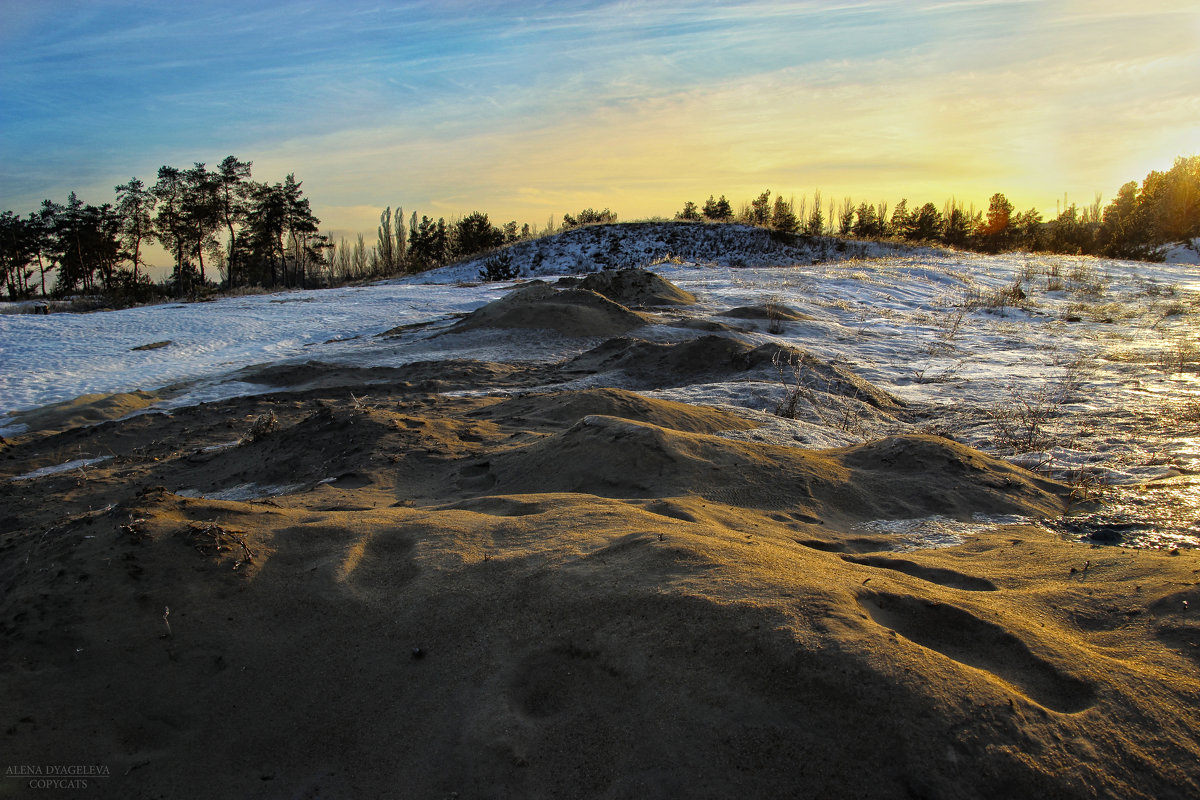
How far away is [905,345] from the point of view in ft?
29.0

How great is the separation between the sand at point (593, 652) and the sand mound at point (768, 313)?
6.96 metres

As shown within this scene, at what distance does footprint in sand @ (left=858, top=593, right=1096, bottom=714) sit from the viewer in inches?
63.1

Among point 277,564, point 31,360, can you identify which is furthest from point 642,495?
point 31,360

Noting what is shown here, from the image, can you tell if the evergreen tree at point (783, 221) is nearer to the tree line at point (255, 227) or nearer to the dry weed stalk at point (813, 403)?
the tree line at point (255, 227)

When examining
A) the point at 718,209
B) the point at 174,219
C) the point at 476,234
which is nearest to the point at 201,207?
the point at 174,219

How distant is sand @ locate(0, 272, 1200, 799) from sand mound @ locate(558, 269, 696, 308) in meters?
9.02

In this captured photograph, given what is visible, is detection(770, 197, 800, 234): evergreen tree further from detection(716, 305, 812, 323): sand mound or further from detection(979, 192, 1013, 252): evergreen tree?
detection(716, 305, 812, 323): sand mound

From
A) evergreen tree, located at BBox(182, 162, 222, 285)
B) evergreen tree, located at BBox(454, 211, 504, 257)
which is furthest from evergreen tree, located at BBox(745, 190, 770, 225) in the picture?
evergreen tree, located at BBox(182, 162, 222, 285)

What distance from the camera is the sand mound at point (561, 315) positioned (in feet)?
32.1

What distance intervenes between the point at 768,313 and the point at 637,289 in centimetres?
306

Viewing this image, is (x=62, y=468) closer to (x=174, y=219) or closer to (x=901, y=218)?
(x=174, y=219)

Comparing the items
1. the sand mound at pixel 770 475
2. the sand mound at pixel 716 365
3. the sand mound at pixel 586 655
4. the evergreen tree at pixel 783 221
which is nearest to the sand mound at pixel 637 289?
the sand mound at pixel 716 365

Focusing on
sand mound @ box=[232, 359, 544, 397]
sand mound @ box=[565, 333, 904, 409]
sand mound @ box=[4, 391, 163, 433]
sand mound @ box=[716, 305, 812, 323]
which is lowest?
sand mound @ box=[4, 391, 163, 433]

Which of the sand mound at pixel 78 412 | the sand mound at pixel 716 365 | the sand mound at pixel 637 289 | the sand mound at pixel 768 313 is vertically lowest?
the sand mound at pixel 78 412
